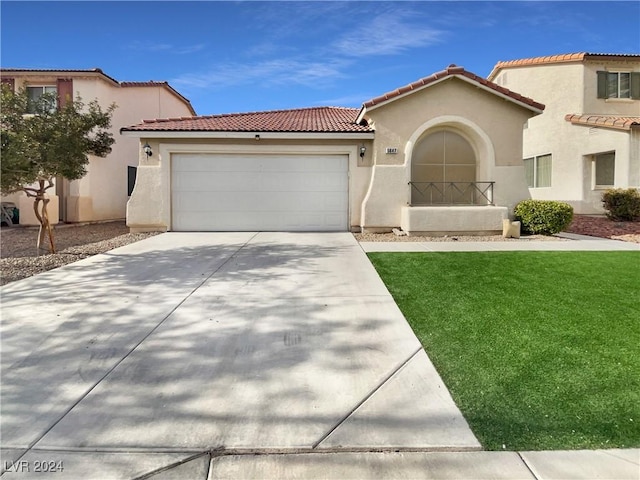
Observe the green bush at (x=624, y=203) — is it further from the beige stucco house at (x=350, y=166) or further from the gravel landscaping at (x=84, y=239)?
the beige stucco house at (x=350, y=166)

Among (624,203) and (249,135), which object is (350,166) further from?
(624,203)

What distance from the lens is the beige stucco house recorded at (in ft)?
43.2

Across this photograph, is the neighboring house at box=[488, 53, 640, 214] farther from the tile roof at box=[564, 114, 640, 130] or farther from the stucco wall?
the stucco wall

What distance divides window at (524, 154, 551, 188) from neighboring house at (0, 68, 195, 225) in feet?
62.3

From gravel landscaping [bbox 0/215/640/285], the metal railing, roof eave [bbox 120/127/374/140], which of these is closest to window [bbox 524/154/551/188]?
gravel landscaping [bbox 0/215/640/285]

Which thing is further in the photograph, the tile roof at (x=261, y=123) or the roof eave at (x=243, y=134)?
the tile roof at (x=261, y=123)

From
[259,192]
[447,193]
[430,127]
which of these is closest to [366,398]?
[259,192]

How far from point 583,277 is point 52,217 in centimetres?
1830

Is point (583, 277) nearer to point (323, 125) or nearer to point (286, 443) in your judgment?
point (286, 443)

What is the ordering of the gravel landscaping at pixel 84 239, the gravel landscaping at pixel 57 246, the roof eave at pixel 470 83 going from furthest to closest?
1. the roof eave at pixel 470 83
2. the gravel landscaping at pixel 84 239
3. the gravel landscaping at pixel 57 246

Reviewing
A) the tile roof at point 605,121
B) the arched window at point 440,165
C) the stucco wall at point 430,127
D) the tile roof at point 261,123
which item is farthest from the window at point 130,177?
the tile roof at point 605,121

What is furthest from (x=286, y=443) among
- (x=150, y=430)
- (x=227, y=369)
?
(x=227, y=369)

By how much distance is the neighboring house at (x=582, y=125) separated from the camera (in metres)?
17.0

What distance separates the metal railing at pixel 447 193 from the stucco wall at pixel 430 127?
1.99 feet
